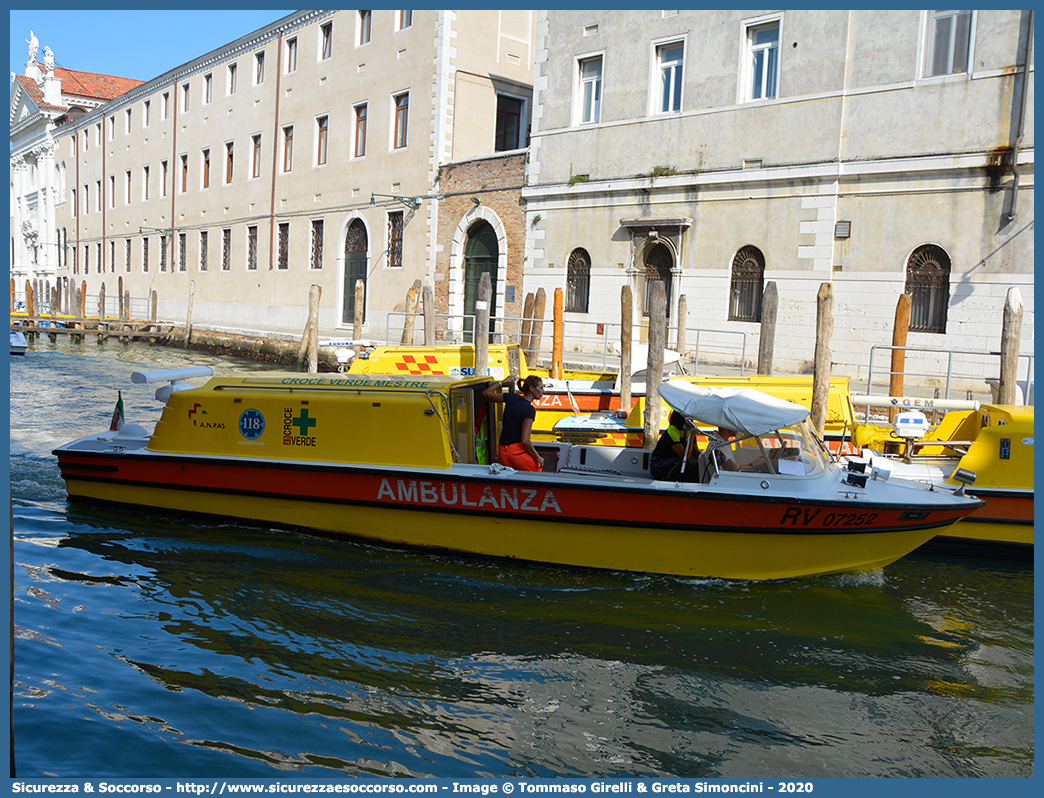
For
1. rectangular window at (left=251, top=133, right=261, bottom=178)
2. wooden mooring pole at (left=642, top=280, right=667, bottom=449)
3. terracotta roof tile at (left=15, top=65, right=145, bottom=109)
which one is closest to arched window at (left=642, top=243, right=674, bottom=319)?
wooden mooring pole at (left=642, top=280, right=667, bottom=449)

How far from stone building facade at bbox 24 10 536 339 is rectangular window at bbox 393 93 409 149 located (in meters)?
0.06

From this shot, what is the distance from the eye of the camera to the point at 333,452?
8.62 meters

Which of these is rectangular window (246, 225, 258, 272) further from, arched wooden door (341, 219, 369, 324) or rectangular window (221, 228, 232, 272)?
arched wooden door (341, 219, 369, 324)

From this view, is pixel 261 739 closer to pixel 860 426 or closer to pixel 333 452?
pixel 333 452

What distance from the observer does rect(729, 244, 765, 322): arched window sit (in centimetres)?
1848

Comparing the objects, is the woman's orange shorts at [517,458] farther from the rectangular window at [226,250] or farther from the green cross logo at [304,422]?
the rectangular window at [226,250]

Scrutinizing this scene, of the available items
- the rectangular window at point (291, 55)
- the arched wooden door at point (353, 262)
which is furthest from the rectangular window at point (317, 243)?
the rectangular window at point (291, 55)

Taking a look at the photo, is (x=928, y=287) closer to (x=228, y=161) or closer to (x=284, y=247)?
(x=284, y=247)

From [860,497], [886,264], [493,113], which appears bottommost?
[860,497]

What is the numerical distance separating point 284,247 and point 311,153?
408 centimetres

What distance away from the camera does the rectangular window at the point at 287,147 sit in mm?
33406

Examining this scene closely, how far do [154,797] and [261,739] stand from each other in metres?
0.77

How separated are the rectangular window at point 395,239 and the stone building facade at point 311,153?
50mm

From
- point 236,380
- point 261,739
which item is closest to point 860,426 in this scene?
point 236,380
